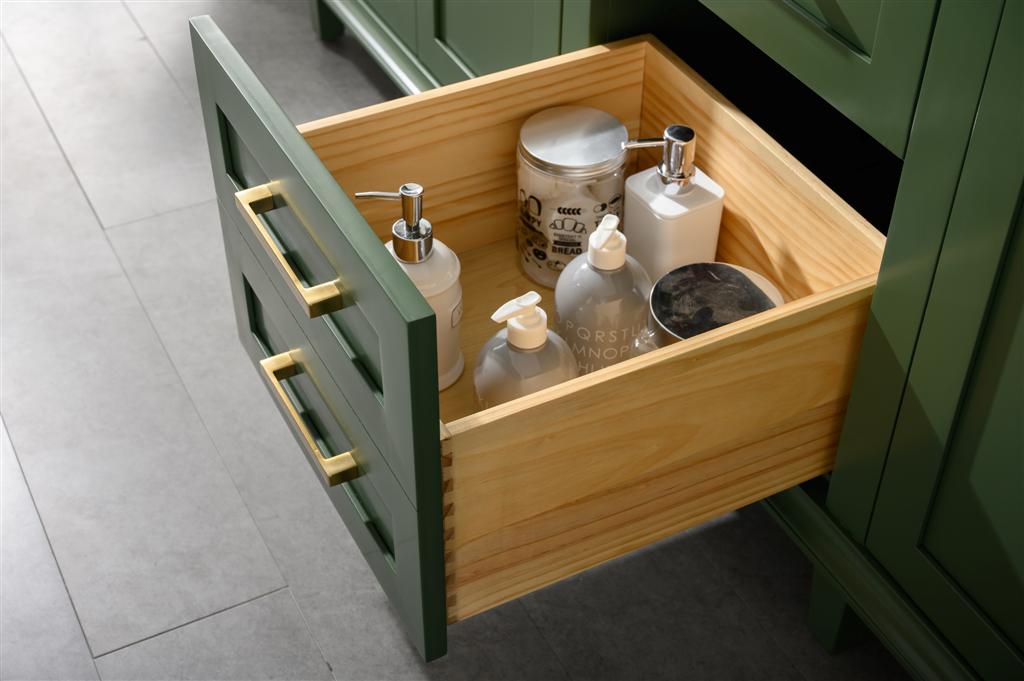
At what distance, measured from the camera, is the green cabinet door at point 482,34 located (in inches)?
50.4

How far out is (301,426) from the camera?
1.02m

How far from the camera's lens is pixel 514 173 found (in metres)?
1.15

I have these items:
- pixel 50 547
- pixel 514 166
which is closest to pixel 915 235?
pixel 514 166

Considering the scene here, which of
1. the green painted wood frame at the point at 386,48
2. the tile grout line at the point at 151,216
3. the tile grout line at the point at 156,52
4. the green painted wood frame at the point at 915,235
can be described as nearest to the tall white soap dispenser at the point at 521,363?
the green painted wood frame at the point at 915,235

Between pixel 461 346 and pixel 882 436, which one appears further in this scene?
pixel 461 346

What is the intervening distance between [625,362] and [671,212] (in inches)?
9.8

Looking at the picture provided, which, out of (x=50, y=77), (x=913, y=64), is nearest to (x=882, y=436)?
(x=913, y=64)

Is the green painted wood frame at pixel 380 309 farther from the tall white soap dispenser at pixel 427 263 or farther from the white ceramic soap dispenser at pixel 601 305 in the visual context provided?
the white ceramic soap dispenser at pixel 601 305

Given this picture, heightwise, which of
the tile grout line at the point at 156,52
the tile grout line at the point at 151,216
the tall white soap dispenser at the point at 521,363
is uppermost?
the tall white soap dispenser at the point at 521,363

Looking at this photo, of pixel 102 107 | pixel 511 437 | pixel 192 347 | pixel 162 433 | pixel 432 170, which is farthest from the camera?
pixel 102 107

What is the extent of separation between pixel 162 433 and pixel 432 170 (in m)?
0.58

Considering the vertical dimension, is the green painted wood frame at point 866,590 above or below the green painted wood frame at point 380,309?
below

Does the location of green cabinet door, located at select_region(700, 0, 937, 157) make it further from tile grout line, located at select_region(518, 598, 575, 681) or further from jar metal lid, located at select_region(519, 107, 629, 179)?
tile grout line, located at select_region(518, 598, 575, 681)

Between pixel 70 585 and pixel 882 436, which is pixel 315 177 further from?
pixel 70 585
